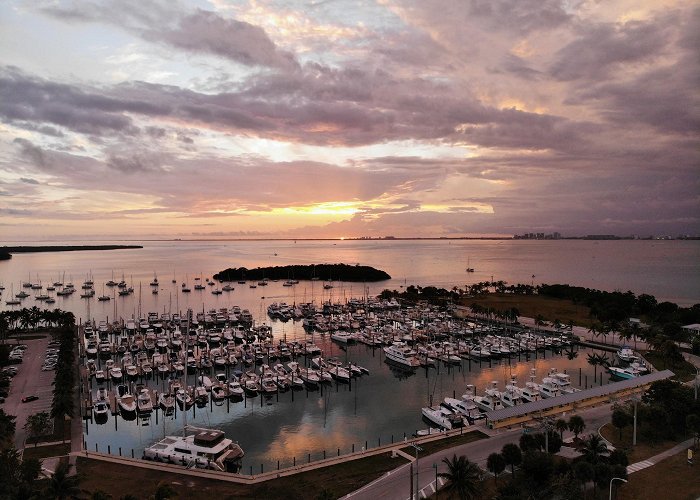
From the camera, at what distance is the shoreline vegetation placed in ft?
567

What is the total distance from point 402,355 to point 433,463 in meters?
30.8

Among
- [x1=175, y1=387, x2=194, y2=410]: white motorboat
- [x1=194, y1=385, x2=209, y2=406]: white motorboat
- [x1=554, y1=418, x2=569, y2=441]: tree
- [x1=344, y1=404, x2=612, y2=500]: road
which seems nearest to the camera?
[x1=344, y1=404, x2=612, y2=500]: road

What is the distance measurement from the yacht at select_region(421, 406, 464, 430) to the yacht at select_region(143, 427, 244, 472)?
16414 millimetres

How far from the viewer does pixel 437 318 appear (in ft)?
278

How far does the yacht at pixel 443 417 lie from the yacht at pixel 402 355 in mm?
16072

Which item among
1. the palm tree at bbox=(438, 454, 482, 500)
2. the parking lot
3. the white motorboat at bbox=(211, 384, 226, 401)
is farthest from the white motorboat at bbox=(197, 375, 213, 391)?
the palm tree at bbox=(438, 454, 482, 500)

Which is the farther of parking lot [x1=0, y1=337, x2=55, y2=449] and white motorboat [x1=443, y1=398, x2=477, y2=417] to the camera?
white motorboat [x1=443, y1=398, x2=477, y2=417]

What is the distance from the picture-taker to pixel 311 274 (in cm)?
18000

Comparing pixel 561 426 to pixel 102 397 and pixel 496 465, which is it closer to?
pixel 496 465

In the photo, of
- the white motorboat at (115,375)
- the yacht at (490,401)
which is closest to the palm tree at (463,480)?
the yacht at (490,401)

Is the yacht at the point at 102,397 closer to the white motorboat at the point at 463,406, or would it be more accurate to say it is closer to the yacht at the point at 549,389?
the white motorboat at the point at 463,406

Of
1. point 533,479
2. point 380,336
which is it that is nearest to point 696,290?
point 380,336

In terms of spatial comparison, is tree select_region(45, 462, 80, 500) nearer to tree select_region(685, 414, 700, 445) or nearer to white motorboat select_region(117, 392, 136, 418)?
white motorboat select_region(117, 392, 136, 418)

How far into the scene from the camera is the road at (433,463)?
2603cm
